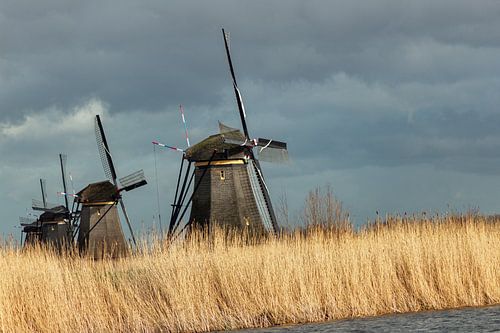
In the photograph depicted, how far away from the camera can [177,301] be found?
408 inches

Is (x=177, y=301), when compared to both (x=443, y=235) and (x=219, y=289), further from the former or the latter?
(x=443, y=235)

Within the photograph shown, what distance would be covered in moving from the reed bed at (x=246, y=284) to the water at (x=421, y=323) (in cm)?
37

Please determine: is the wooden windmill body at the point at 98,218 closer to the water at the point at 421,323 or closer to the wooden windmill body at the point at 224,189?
the wooden windmill body at the point at 224,189

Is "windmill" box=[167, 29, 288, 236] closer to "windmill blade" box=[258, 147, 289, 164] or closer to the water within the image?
"windmill blade" box=[258, 147, 289, 164]

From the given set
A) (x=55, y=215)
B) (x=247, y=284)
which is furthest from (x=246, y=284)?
(x=55, y=215)

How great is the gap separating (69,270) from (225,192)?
1069 cm

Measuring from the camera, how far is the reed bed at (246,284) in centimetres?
1009

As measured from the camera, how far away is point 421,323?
32.6 feet

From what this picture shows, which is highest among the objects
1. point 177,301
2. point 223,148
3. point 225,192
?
point 223,148

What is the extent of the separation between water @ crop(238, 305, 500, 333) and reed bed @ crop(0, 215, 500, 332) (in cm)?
37

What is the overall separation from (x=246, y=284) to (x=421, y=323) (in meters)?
2.58

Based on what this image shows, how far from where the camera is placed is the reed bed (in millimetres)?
10086

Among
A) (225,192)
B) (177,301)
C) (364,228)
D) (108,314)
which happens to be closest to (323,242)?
(364,228)

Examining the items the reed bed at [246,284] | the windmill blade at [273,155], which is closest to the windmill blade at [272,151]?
the windmill blade at [273,155]
